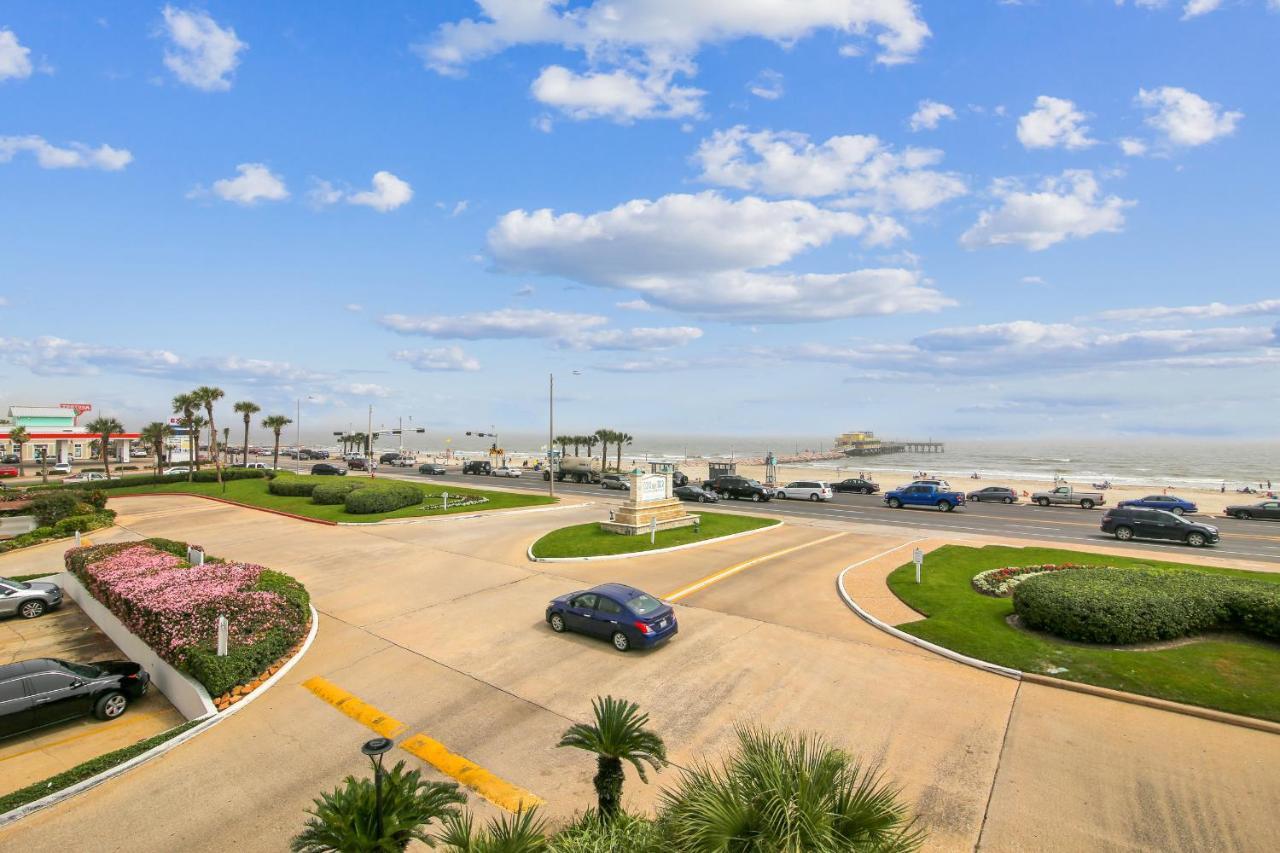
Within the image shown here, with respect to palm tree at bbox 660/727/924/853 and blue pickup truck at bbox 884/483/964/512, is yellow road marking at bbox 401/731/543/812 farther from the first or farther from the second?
blue pickup truck at bbox 884/483/964/512

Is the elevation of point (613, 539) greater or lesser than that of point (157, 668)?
greater

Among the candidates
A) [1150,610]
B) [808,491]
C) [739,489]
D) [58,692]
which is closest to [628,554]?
[1150,610]

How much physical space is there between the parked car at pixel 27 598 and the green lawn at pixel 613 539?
16075 mm

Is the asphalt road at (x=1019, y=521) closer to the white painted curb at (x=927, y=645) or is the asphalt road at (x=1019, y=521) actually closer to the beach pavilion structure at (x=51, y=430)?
the white painted curb at (x=927, y=645)

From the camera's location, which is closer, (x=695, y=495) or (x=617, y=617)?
(x=617, y=617)

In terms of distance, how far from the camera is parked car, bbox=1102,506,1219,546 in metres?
28.4

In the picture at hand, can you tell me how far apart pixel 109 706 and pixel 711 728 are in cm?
1238

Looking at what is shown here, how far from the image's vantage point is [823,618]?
53.8 ft

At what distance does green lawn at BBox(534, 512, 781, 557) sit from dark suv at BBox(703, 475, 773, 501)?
49.4 feet

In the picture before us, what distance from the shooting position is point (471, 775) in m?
9.34

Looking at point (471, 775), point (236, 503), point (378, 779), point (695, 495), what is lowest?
point (236, 503)

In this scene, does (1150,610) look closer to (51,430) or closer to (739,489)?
(739,489)

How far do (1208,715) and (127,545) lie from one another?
1193 inches

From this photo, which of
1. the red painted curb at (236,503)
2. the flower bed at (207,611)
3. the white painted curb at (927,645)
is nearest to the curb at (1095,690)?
the white painted curb at (927,645)
